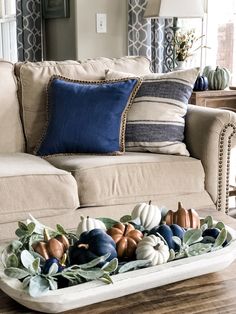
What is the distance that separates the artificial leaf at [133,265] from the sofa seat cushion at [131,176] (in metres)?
0.96

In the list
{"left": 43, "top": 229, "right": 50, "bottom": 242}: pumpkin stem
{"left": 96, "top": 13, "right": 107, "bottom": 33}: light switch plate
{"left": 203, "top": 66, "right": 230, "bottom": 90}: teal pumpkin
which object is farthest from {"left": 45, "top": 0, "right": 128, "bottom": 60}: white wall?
{"left": 43, "top": 229, "right": 50, "bottom": 242}: pumpkin stem

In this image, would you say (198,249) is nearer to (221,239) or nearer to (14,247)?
(221,239)

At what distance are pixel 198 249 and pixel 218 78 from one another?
6.66 ft

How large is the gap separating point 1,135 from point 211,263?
153cm

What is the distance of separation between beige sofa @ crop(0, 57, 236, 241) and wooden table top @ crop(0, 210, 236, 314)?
0.88 metres

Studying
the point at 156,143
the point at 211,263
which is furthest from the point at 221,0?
the point at 211,263

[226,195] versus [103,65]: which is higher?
[103,65]

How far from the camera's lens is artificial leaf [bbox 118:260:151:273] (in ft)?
3.78

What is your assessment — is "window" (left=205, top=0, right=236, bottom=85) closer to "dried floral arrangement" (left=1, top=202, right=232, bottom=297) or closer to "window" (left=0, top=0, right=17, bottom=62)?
"window" (left=0, top=0, right=17, bottom=62)

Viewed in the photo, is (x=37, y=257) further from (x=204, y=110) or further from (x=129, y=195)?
(x=204, y=110)

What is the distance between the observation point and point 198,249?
1.25 m

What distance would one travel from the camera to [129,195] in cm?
221

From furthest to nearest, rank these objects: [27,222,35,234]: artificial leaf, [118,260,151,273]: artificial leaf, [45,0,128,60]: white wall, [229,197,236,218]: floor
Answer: [45,0,128,60]: white wall
[229,197,236,218]: floor
[27,222,35,234]: artificial leaf
[118,260,151,273]: artificial leaf

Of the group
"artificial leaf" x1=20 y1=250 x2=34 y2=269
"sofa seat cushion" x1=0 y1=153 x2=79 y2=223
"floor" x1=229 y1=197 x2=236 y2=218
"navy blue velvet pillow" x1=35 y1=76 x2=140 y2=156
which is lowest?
"floor" x1=229 y1=197 x2=236 y2=218
